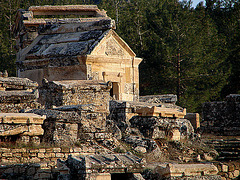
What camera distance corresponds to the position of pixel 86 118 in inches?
432

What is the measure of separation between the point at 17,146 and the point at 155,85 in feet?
64.8

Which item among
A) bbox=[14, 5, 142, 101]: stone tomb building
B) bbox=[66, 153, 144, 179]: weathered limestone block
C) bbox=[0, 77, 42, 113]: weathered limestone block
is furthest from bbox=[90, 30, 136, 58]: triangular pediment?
bbox=[66, 153, 144, 179]: weathered limestone block

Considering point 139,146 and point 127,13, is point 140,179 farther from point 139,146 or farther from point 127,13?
point 127,13

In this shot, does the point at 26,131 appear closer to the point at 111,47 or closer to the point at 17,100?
the point at 17,100

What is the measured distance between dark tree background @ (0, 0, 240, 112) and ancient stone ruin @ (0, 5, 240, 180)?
6.28 metres

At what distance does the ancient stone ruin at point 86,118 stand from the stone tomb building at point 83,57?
4 cm

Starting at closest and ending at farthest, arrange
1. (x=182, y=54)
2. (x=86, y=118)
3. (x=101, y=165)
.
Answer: (x=101, y=165) → (x=86, y=118) → (x=182, y=54)

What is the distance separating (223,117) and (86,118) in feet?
30.0

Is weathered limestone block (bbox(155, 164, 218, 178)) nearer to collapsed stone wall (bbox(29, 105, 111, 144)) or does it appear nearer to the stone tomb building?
collapsed stone wall (bbox(29, 105, 111, 144))

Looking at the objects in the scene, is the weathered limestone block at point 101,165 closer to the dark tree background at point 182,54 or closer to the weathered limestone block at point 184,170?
the weathered limestone block at point 184,170

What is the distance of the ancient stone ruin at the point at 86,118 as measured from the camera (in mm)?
8039

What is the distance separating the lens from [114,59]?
17406mm

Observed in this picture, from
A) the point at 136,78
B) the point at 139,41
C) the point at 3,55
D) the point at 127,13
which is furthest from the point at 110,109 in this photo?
the point at 127,13

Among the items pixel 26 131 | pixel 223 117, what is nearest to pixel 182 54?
pixel 223 117
